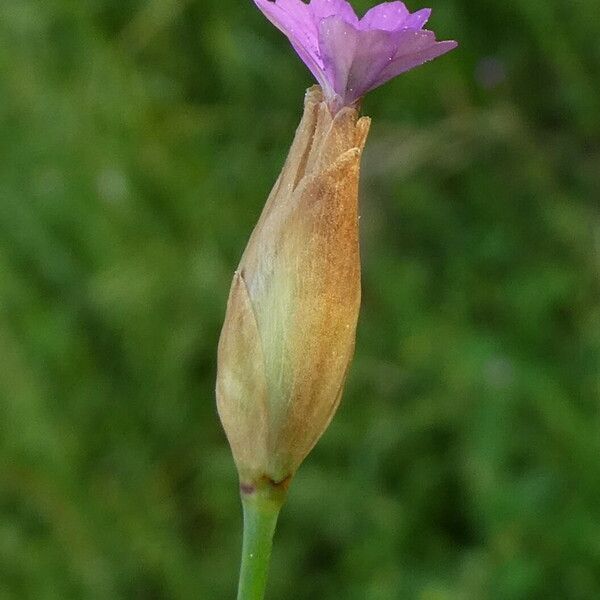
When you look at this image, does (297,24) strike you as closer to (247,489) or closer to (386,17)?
(386,17)

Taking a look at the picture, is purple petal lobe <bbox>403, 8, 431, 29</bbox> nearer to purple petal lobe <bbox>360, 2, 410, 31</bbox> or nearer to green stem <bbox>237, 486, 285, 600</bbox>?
purple petal lobe <bbox>360, 2, 410, 31</bbox>

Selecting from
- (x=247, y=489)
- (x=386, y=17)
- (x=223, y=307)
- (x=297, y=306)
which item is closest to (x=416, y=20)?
(x=386, y=17)

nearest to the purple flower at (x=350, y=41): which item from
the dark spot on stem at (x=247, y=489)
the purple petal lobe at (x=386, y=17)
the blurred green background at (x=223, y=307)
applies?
the purple petal lobe at (x=386, y=17)

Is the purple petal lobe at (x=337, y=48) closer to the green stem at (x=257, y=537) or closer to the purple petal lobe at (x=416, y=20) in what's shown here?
the purple petal lobe at (x=416, y=20)

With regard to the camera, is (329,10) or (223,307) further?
(223,307)

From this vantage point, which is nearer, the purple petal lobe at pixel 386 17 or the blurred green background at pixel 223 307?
the purple petal lobe at pixel 386 17

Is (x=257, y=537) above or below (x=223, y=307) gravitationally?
below

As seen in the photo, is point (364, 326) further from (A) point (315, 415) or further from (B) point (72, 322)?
(A) point (315, 415)
